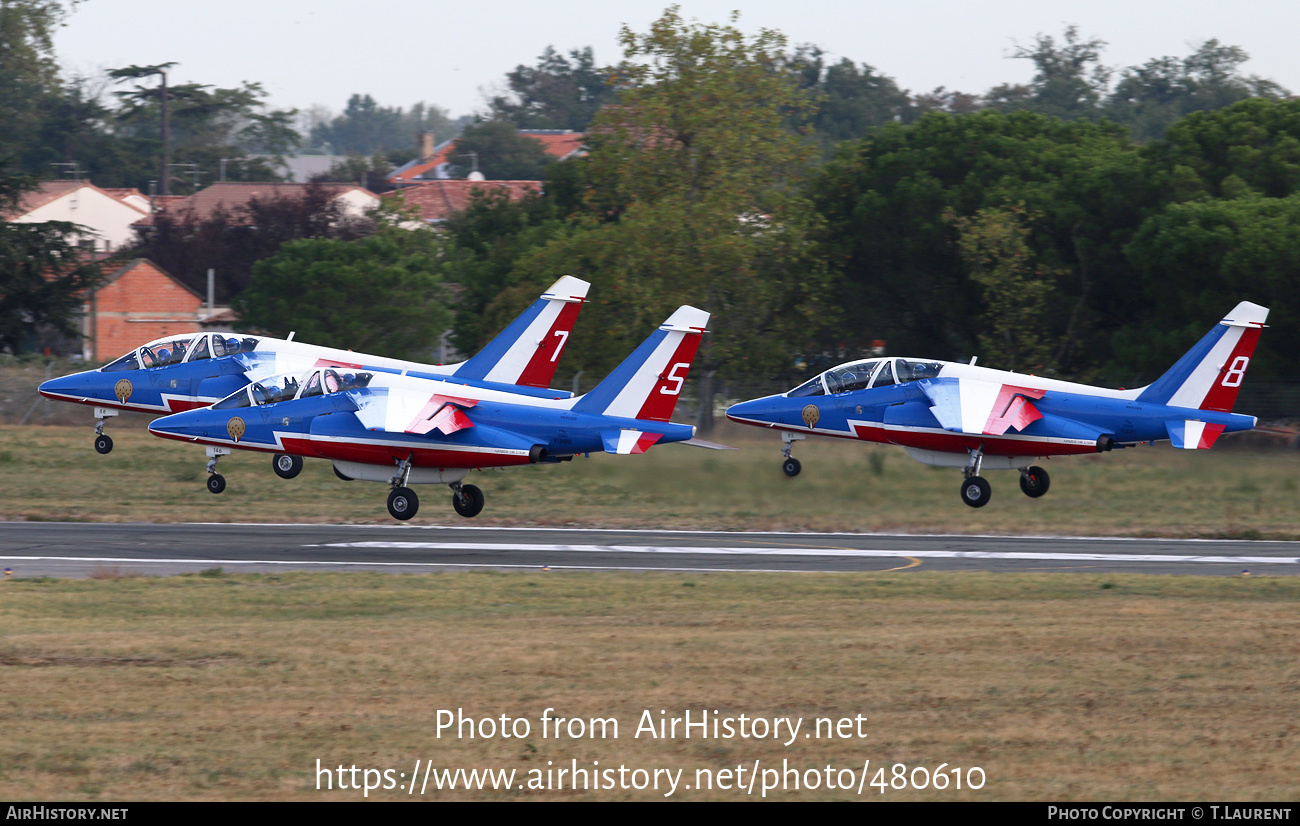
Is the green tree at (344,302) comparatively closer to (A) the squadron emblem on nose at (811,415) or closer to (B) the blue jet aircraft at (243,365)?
(B) the blue jet aircraft at (243,365)

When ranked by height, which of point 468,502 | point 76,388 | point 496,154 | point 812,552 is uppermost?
point 496,154

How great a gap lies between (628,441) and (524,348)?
751 centimetres

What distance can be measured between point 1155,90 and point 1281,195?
9197 centimetres

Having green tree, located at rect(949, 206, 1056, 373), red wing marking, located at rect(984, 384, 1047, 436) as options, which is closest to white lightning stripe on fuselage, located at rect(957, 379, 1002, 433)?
red wing marking, located at rect(984, 384, 1047, 436)

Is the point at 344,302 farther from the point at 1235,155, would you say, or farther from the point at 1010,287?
the point at 1235,155

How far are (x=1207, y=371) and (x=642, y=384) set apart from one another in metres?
11.3

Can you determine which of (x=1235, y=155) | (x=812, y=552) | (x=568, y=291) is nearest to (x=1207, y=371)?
(x=812, y=552)

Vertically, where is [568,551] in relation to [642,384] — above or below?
below

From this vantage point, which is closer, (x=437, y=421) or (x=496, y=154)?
(x=437, y=421)

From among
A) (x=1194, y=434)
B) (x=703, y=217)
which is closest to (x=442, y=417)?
(x=1194, y=434)

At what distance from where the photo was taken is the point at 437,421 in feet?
89.4

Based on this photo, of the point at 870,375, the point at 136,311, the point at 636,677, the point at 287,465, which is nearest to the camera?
the point at 636,677

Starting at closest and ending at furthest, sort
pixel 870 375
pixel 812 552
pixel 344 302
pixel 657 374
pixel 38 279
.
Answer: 1. pixel 657 374
2. pixel 812 552
3. pixel 870 375
4. pixel 344 302
5. pixel 38 279

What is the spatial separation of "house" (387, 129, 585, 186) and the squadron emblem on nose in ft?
326
